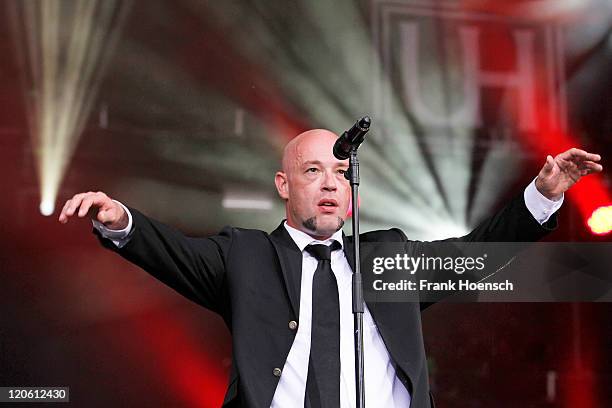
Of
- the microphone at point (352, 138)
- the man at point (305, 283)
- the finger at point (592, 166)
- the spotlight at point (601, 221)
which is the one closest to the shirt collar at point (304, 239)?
the man at point (305, 283)

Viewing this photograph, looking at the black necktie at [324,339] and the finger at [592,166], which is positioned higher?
the finger at [592,166]

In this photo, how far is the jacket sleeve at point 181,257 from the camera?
2.57 meters

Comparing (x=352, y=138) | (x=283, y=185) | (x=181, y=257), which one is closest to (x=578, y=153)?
(x=352, y=138)

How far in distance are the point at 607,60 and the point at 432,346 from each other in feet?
4.70

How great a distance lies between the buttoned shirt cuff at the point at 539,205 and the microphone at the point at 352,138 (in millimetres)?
753

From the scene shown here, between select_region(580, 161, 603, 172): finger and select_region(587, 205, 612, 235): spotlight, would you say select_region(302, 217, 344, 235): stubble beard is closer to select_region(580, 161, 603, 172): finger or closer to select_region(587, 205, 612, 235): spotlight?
select_region(580, 161, 603, 172): finger

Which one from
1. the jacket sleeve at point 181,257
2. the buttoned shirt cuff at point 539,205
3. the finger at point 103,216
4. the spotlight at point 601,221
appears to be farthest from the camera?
the spotlight at point 601,221

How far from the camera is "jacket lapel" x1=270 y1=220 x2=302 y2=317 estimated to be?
8.97 ft

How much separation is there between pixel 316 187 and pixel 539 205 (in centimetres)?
70

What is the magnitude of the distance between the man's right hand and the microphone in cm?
60

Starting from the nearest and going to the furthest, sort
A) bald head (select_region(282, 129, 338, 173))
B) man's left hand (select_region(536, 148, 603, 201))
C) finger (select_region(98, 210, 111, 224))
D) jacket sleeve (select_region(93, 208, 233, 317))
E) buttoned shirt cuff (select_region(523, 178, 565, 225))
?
finger (select_region(98, 210, 111, 224)), jacket sleeve (select_region(93, 208, 233, 317)), man's left hand (select_region(536, 148, 603, 201)), buttoned shirt cuff (select_region(523, 178, 565, 225)), bald head (select_region(282, 129, 338, 173))

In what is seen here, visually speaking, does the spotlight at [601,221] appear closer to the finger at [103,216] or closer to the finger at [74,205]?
the finger at [103,216]

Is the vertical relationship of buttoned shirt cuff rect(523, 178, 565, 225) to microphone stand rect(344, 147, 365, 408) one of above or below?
above

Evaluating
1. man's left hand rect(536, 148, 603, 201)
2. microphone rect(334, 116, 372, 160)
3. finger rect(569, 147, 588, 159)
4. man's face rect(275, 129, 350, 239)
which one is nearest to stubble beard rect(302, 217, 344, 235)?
man's face rect(275, 129, 350, 239)
